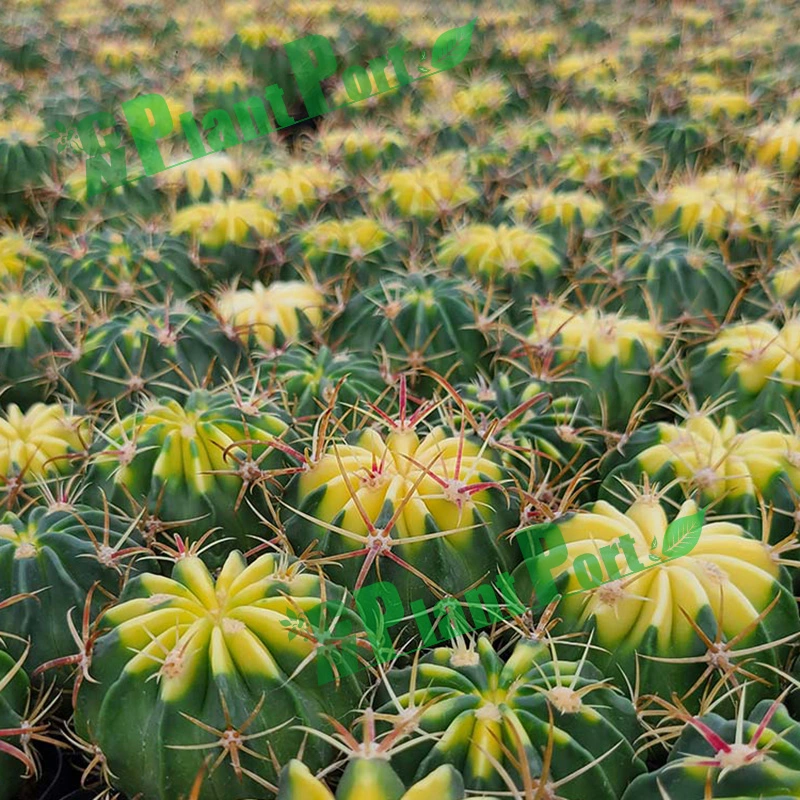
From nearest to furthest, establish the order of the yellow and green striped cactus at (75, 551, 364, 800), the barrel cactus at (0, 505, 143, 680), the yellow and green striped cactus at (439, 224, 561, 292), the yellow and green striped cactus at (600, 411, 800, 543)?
the yellow and green striped cactus at (75, 551, 364, 800) → the barrel cactus at (0, 505, 143, 680) → the yellow and green striped cactus at (600, 411, 800, 543) → the yellow and green striped cactus at (439, 224, 561, 292)

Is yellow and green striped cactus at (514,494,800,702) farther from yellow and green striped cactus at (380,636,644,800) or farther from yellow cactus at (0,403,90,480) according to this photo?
yellow cactus at (0,403,90,480)

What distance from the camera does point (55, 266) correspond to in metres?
2.44

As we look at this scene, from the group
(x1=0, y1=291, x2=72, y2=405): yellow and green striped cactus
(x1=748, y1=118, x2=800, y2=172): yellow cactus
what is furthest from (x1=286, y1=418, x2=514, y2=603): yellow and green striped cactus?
(x1=748, y1=118, x2=800, y2=172): yellow cactus

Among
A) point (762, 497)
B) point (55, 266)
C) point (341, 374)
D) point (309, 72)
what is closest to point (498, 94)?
point (309, 72)

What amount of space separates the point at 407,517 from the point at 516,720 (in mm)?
334

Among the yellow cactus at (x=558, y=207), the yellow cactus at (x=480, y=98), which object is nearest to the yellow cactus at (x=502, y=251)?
the yellow cactus at (x=558, y=207)

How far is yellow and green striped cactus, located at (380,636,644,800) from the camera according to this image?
959 millimetres

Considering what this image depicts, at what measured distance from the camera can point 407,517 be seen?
1215 mm

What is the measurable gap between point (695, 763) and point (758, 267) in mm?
1648

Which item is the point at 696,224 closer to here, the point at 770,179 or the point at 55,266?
the point at 770,179

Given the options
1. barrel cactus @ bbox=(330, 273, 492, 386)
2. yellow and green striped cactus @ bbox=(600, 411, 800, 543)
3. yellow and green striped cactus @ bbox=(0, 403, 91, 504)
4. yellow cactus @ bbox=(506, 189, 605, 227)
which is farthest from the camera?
yellow cactus @ bbox=(506, 189, 605, 227)

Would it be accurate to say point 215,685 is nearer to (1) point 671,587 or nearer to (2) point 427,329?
(1) point 671,587

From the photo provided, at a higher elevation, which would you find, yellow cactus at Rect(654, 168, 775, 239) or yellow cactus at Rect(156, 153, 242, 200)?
yellow cactus at Rect(156, 153, 242, 200)

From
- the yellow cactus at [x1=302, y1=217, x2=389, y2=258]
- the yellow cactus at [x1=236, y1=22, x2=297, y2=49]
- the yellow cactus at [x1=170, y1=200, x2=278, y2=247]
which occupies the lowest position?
the yellow cactus at [x1=302, y1=217, x2=389, y2=258]
